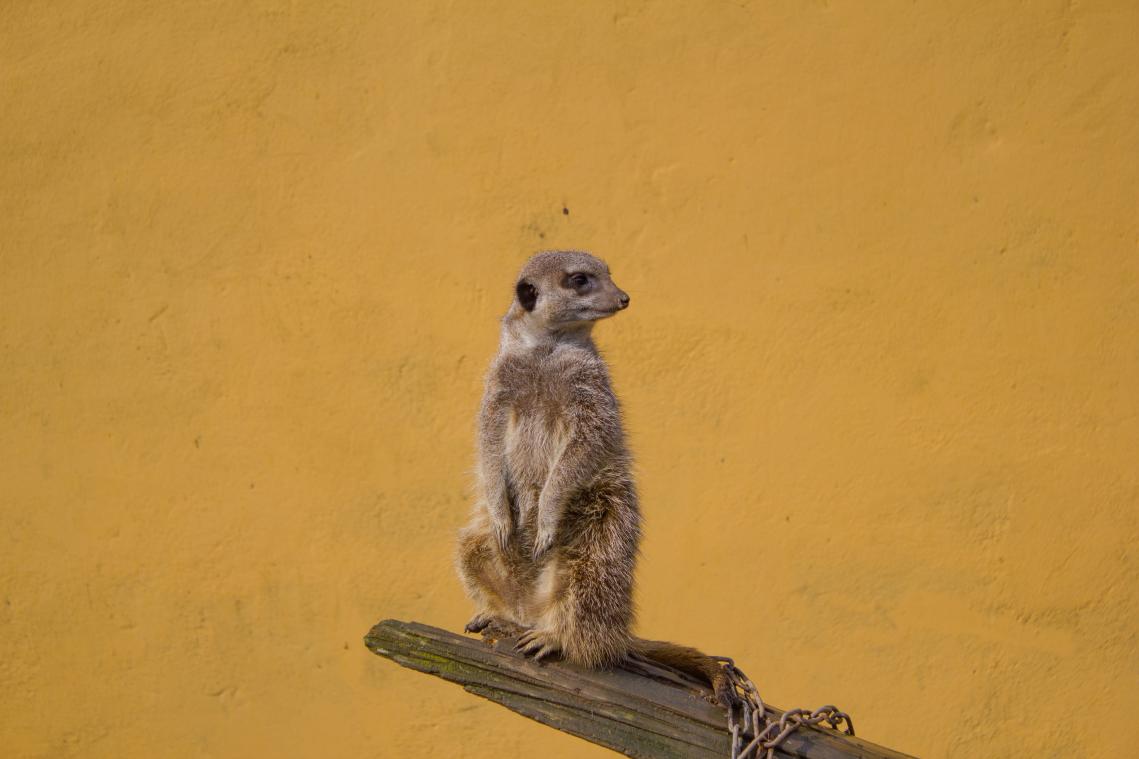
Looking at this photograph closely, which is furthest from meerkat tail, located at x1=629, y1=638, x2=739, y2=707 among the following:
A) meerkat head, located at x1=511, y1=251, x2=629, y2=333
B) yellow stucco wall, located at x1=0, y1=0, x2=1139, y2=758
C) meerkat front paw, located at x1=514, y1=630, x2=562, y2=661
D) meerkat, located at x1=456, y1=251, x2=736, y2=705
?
yellow stucco wall, located at x1=0, y1=0, x2=1139, y2=758

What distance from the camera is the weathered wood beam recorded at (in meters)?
2.13

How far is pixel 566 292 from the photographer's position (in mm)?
2539

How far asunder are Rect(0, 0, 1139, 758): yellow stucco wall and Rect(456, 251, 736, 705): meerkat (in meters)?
1.32

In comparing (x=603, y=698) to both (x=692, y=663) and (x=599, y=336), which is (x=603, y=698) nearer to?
(x=692, y=663)

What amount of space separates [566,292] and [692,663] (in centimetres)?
79

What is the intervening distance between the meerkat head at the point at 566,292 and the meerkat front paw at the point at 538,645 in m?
0.64

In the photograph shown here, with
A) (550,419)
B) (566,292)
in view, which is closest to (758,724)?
(550,419)

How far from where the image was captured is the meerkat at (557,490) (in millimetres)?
2383

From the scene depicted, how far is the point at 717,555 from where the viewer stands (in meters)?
4.01

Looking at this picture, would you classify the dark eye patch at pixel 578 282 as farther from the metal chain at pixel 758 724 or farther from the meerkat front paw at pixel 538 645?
the metal chain at pixel 758 724

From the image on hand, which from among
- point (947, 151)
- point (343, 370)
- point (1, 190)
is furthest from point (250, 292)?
point (947, 151)

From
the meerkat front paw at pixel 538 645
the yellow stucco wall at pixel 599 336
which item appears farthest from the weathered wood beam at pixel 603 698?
the yellow stucco wall at pixel 599 336

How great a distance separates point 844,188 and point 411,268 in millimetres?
1465

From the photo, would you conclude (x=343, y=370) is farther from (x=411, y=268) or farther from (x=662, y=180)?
(x=662, y=180)
